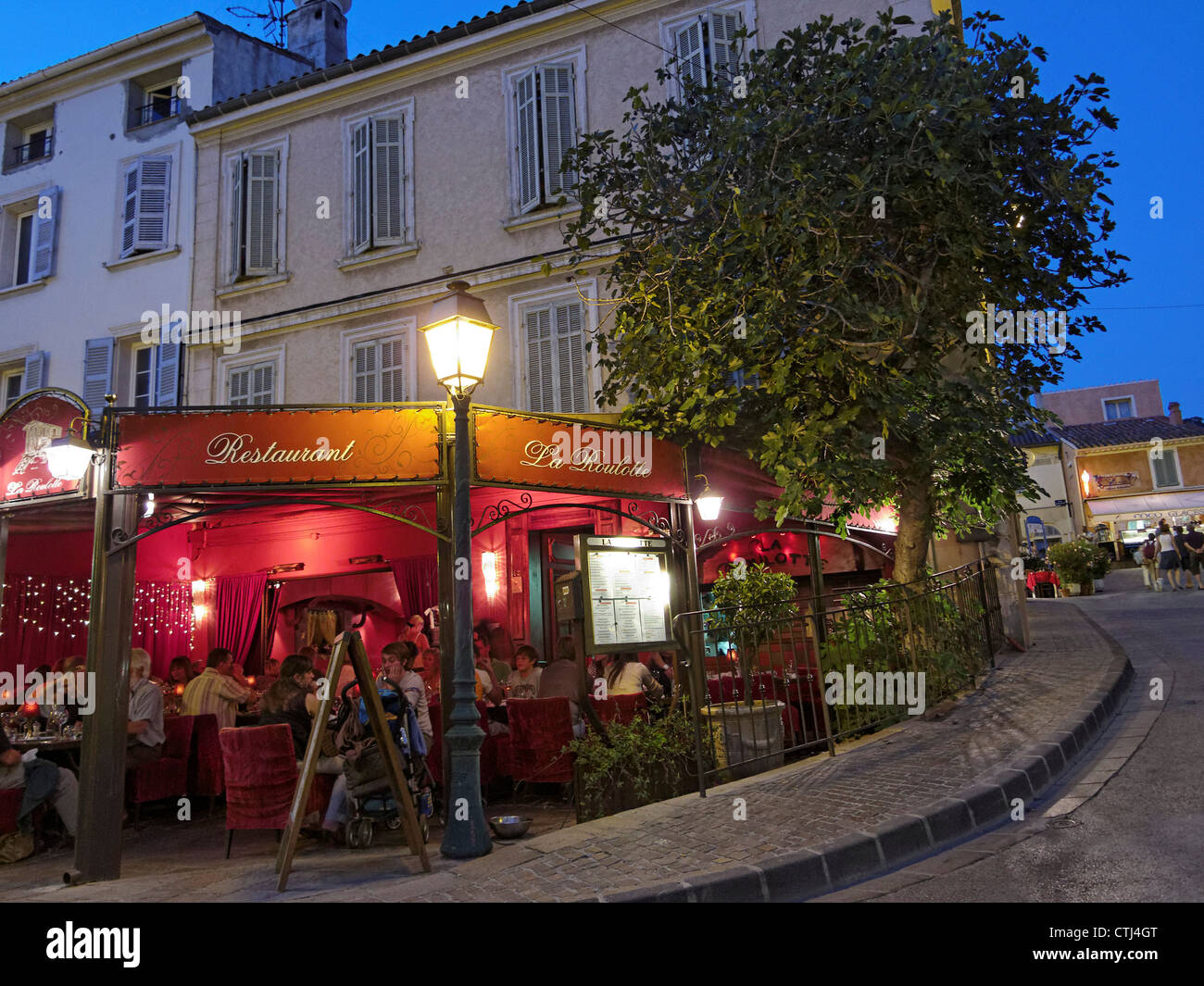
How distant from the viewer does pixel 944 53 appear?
712 cm

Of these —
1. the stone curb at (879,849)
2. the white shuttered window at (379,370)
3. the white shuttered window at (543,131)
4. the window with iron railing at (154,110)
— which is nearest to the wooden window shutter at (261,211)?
the white shuttered window at (379,370)

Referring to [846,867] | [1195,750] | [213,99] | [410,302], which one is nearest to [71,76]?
[213,99]

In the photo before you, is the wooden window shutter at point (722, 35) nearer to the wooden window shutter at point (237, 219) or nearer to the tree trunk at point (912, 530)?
the tree trunk at point (912, 530)

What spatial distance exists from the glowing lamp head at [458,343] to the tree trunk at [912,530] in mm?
4414

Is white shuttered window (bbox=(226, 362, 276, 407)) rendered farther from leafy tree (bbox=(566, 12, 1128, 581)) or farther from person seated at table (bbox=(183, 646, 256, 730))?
leafy tree (bbox=(566, 12, 1128, 581))

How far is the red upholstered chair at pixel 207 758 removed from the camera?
8297 millimetres

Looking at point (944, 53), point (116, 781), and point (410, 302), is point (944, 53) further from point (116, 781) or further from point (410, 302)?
point (116, 781)

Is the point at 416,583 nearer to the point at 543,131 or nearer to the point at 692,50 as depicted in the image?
the point at 543,131

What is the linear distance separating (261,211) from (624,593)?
908cm

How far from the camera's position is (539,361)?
37.3 feet

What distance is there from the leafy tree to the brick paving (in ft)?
6.67

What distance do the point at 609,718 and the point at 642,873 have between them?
310cm

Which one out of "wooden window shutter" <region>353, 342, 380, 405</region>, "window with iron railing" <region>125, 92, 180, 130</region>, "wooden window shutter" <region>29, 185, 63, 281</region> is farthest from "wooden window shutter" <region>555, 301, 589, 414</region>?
"wooden window shutter" <region>29, 185, 63, 281</region>

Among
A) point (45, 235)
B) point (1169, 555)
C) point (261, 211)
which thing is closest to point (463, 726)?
point (261, 211)
